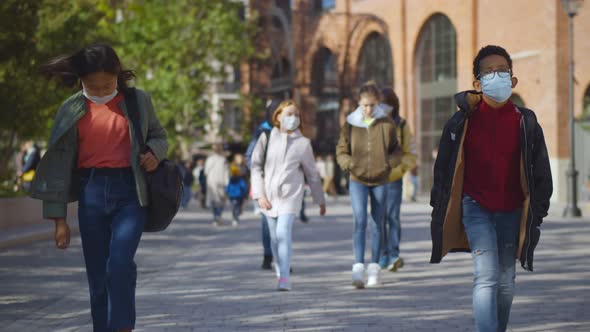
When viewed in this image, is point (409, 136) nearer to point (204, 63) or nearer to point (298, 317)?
point (298, 317)

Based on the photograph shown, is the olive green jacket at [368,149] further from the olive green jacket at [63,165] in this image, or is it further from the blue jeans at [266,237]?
the olive green jacket at [63,165]

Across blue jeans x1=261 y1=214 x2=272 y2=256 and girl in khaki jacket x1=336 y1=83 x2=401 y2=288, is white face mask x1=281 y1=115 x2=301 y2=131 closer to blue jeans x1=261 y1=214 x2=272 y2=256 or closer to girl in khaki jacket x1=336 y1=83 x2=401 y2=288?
girl in khaki jacket x1=336 y1=83 x2=401 y2=288

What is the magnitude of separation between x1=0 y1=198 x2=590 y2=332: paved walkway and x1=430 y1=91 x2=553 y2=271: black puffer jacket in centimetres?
151

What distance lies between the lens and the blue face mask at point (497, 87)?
208 inches

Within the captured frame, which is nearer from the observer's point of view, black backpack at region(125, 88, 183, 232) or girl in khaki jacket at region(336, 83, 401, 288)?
Result: black backpack at region(125, 88, 183, 232)

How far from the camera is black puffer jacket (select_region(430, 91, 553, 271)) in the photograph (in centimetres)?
526

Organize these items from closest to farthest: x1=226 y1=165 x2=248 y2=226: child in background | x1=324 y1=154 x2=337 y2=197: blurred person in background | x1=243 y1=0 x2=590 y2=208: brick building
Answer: x1=226 y1=165 x2=248 y2=226: child in background
x1=243 y1=0 x2=590 y2=208: brick building
x1=324 y1=154 x2=337 y2=197: blurred person in background

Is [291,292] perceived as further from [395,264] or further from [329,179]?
[329,179]

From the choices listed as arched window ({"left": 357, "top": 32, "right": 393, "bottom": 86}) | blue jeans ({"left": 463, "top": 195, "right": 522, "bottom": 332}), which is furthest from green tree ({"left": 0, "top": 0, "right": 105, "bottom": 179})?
arched window ({"left": 357, "top": 32, "right": 393, "bottom": 86})

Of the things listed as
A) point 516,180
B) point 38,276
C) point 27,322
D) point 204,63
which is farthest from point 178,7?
point 516,180

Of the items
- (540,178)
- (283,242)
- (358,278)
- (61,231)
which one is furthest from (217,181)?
(540,178)

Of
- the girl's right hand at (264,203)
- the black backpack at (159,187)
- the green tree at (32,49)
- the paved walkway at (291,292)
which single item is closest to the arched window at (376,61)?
the green tree at (32,49)

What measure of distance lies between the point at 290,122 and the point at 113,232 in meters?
4.17

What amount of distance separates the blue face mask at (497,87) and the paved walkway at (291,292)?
79.6 inches
